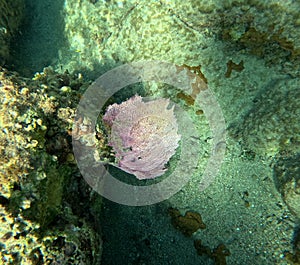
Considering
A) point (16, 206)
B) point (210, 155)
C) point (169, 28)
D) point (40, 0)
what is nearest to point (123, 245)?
point (210, 155)

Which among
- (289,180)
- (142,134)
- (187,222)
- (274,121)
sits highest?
(142,134)

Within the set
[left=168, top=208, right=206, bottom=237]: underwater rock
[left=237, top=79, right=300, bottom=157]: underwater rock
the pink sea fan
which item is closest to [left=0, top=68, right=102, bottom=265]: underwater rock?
the pink sea fan

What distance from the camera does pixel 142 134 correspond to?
2297 millimetres

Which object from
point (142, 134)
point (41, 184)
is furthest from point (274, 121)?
point (41, 184)

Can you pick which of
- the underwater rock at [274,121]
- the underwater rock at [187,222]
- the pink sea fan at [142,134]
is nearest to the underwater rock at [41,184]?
the pink sea fan at [142,134]

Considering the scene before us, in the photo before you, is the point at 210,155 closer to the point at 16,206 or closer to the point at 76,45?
the point at 16,206

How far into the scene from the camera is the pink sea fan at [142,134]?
2.21 meters

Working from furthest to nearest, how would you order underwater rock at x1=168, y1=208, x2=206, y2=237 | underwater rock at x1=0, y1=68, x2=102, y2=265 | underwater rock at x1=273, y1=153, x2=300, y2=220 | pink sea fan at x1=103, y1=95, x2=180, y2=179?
underwater rock at x1=168, y1=208, x2=206, y2=237, pink sea fan at x1=103, y1=95, x2=180, y2=179, underwater rock at x1=273, y1=153, x2=300, y2=220, underwater rock at x1=0, y1=68, x2=102, y2=265

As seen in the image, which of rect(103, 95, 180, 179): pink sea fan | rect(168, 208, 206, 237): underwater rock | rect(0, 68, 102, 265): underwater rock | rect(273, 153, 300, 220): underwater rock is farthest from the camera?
rect(168, 208, 206, 237): underwater rock

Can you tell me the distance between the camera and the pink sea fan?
221 cm

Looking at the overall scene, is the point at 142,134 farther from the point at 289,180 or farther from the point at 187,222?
the point at 289,180

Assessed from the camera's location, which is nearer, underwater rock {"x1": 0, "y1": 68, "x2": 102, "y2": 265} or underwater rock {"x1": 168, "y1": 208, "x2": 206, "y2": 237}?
underwater rock {"x1": 0, "y1": 68, "x2": 102, "y2": 265}

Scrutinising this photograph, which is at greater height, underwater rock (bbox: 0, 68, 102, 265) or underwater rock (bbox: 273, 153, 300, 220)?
underwater rock (bbox: 0, 68, 102, 265)

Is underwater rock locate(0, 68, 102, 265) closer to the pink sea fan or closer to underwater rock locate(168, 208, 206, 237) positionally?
the pink sea fan
